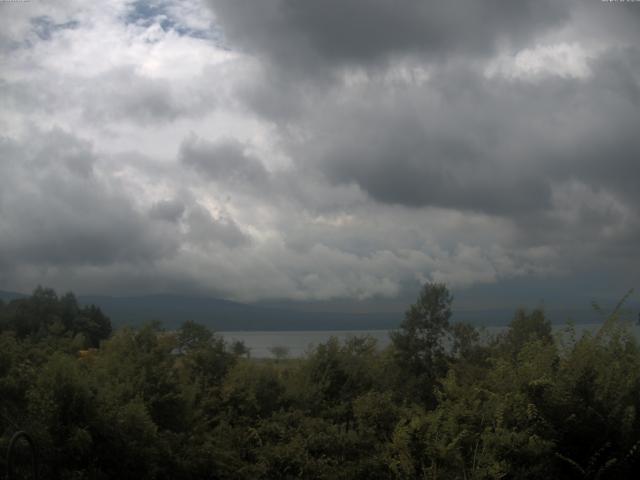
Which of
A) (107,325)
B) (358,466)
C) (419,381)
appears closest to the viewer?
(358,466)

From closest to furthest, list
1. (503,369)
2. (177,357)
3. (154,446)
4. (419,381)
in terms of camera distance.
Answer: (154,446) → (503,369) → (177,357) → (419,381)

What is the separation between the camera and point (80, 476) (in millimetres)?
8719

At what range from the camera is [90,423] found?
930cm

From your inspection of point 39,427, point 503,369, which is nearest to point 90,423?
point 39,427

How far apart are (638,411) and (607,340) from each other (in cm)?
146

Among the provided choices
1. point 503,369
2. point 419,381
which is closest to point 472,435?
point 503,369

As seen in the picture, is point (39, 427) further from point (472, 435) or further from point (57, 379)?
point (472, 435)

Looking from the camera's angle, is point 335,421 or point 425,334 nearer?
point 335,421

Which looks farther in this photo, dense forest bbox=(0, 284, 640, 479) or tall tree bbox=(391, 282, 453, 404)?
tall tree bbox=(391, 282, 453, 404)

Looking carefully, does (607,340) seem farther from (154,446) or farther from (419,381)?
(419,381)

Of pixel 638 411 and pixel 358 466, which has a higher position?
pixel 638 411

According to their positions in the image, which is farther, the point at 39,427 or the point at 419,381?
the point at 419,381

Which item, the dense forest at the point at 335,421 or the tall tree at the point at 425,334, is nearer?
the dense forest at the point at 335,421

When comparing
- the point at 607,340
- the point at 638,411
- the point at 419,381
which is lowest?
the point at 419,381
